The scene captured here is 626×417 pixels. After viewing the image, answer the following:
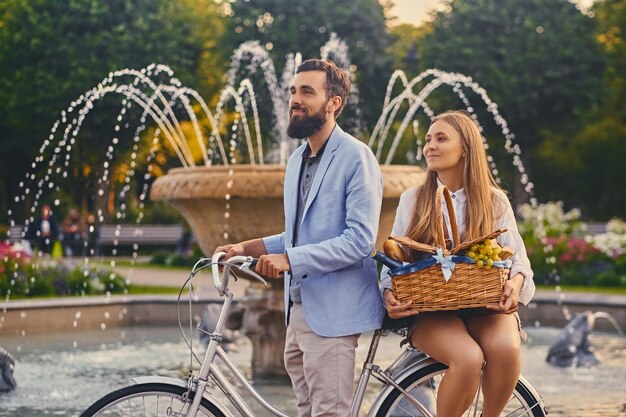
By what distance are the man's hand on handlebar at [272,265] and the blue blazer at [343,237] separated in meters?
0.05

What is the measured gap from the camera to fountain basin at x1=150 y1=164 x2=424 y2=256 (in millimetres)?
7000

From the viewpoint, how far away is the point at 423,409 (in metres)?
3.76

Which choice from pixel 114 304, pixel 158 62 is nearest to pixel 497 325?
pixel 114 304

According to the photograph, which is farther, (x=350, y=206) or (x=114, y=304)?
(x=114, y=304)

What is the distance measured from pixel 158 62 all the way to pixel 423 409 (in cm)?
2763

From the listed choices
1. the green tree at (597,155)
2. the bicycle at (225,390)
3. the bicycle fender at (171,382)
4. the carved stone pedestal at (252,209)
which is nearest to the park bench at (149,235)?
the green tree at (597,155)

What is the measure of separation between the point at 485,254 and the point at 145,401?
3.69 feet

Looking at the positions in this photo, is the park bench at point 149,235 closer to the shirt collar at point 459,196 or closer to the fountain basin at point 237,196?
the fountain basin at point 237,196

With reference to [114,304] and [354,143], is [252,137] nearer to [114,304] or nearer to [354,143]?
[114,304]

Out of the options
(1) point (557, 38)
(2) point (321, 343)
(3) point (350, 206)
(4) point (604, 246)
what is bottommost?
(4) point (604, 246)

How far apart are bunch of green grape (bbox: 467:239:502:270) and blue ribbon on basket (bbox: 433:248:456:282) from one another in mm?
67

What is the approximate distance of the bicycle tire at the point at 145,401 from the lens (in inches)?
138

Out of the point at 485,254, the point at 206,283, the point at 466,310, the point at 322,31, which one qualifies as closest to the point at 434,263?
the point at 485,254

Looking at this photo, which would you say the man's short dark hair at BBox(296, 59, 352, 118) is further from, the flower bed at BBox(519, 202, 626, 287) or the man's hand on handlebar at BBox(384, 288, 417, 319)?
the flower bed at BBox(519, 202, 626, 287)
